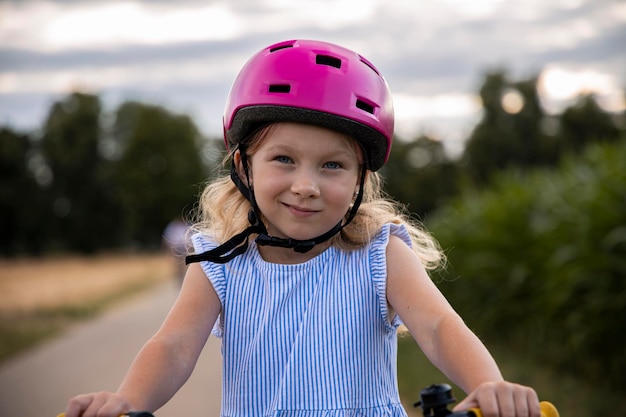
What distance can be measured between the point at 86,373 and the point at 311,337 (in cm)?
687

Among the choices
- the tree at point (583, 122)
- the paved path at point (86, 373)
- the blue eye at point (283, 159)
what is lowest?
the paved path at point (86, 373)

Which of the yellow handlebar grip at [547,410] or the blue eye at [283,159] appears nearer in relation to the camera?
the yellow handlebar grip at [547,410]

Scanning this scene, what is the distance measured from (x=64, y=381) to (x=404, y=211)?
6135 millimetres

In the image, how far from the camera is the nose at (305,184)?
7.89ft

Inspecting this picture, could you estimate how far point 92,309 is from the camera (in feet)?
55.2

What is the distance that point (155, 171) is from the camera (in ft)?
224

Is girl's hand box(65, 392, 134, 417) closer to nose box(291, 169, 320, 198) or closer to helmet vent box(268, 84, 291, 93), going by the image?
nose box(291, 169, 320, 198)

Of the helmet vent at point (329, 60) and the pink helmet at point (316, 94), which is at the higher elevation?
the helmet vent at point (329, 60)

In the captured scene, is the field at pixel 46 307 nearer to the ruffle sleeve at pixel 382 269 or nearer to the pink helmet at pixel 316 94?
the pink helmet at pixel 316 94

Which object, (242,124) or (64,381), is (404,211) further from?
(64,381)

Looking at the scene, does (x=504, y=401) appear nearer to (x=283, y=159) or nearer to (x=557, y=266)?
(x=283, y=159)

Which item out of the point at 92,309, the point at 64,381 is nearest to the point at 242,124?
the point at 64,381

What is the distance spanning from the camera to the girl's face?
243 centimetres

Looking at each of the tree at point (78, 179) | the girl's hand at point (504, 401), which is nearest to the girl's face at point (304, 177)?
the girl's hand at point (504, 401)
